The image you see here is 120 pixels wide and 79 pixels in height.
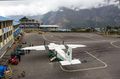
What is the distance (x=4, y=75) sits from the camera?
34156 mm

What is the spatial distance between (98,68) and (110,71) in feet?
10.1

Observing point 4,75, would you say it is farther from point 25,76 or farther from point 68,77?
point 68,77

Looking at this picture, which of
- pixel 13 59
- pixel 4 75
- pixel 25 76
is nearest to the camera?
pixel 4 75

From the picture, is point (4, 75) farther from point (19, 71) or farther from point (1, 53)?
point (1, 53)

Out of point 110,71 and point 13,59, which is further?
point 13,59

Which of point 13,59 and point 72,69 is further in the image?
point 13,59

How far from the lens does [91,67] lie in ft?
138

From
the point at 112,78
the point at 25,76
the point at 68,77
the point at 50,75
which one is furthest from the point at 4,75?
the point at 112,78

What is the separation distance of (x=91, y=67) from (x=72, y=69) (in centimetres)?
452

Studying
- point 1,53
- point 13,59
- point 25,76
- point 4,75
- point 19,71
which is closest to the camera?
point 4,75

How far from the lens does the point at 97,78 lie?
34594 mm

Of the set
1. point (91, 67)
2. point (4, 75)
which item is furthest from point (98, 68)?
point (4, 75)

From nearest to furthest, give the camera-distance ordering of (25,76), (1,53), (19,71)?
1. (25,76)
2. (19,71)
3. (1,53)

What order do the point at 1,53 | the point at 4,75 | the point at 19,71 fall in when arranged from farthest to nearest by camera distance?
the point at 1,53 → the point at 19,71 → the point at 4,75
